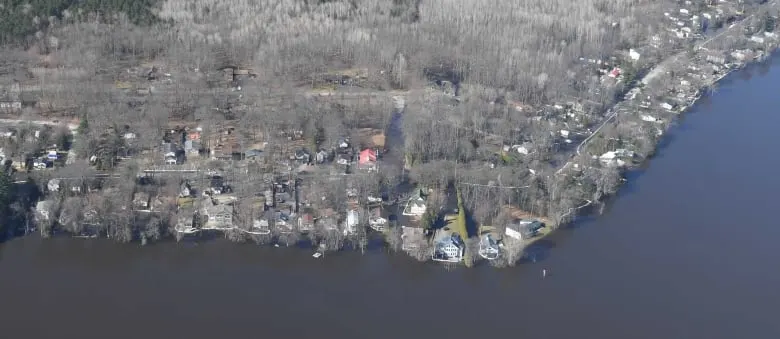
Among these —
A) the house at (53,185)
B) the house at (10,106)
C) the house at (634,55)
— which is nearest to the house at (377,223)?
the house at (53,185)

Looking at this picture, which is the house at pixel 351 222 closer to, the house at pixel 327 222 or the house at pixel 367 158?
the house at pixel 327 222

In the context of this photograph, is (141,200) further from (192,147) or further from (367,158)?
(367,158)

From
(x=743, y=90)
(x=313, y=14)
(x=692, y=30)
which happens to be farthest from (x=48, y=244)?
(x=692, y=30)

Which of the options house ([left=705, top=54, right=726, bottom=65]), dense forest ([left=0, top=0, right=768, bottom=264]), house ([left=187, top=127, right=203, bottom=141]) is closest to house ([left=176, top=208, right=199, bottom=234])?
dense forest ([left=0, top=0, right=768, bottom=264])

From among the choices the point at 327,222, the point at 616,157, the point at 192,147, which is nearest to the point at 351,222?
the point at 327,222

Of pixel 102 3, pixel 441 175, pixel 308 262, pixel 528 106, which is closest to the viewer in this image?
pixel 308 262

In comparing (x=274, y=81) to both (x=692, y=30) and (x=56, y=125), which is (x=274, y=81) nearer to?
(x=56, y=125)

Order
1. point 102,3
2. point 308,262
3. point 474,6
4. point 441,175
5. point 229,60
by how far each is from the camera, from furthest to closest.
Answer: point 474,6 → point 102,3 → point 229,60 → point 441,175 → point 308,262
